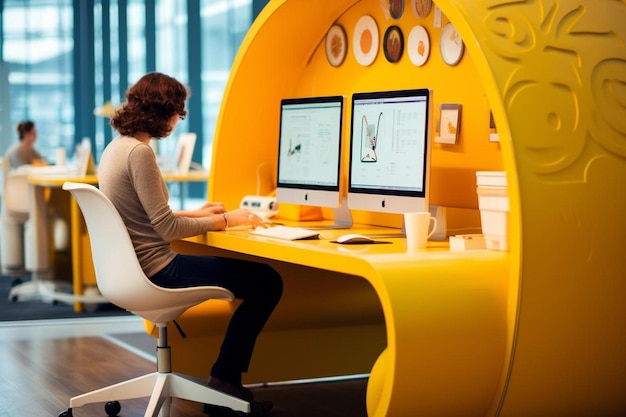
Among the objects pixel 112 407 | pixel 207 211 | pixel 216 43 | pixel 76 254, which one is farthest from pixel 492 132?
pixel 216 43

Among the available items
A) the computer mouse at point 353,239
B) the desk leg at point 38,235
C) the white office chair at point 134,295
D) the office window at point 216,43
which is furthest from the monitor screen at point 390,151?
the office window at point 216,43

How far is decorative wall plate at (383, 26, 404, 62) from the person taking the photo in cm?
434

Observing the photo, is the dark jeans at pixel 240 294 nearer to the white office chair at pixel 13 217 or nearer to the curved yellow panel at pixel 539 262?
the curved yellow panel at pixel 539 262

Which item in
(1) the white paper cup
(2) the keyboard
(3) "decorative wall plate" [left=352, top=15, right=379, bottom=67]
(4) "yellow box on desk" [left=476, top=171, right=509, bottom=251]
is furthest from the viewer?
(1) the white paper cup

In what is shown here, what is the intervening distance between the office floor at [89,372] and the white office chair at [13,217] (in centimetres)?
156

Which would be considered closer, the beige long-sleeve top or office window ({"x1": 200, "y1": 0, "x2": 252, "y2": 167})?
the beige long-sleeve top

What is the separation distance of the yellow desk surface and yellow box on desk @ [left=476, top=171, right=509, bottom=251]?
0.14ft

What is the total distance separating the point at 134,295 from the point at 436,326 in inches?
48.7

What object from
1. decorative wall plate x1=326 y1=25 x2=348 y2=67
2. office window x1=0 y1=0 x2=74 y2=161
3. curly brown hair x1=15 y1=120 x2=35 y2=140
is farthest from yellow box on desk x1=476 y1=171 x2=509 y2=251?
office window x1=0 y1=0 x2=74 y2=161

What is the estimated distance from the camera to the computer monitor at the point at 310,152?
4238 mm

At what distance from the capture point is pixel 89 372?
16.4 ft

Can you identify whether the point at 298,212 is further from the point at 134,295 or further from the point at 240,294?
the point at 134,295

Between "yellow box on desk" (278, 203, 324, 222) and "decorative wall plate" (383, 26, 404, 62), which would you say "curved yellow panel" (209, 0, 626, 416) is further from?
"yellow box on desk" (278, 203, 324, 222)

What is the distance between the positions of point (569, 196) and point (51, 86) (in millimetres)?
6706
